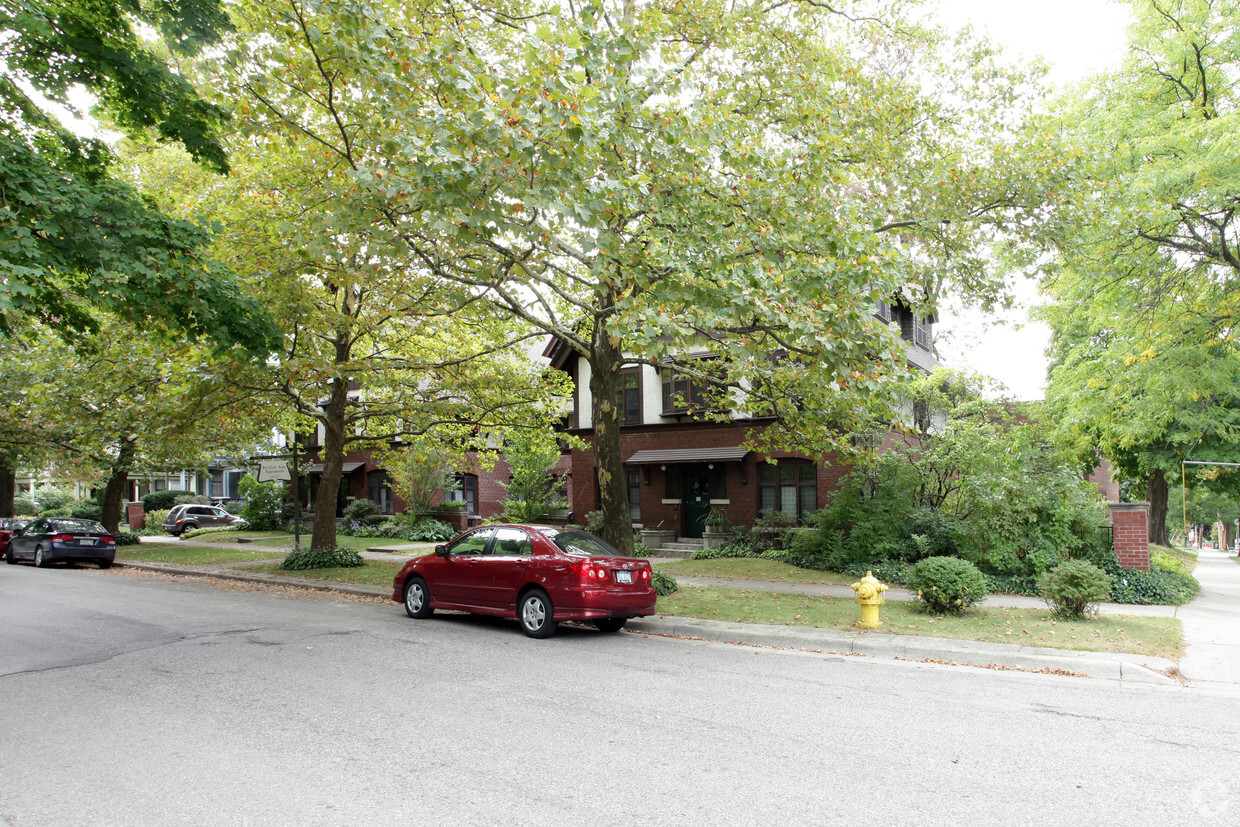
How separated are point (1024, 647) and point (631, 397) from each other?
17270 mm

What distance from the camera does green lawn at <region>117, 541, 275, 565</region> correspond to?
22.7 meters

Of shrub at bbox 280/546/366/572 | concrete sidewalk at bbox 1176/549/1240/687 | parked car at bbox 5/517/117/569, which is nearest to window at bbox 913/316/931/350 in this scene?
concrete sidewalk at bbox 1176/549/1240/687

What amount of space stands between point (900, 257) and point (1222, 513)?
6923 centimetres

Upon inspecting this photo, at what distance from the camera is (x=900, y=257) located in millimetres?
9633

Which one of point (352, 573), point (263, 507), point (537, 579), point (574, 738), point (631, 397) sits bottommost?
point (352, 573)

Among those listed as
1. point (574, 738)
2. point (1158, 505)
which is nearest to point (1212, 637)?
point (574, 738)

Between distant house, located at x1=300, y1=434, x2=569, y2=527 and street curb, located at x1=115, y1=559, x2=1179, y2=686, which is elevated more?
distant house, located at x1=300, y1=434, x2=569, y2=527

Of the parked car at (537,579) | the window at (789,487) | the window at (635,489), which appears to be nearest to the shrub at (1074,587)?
the parked car at (537,579)

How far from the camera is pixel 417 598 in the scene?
39.9ft

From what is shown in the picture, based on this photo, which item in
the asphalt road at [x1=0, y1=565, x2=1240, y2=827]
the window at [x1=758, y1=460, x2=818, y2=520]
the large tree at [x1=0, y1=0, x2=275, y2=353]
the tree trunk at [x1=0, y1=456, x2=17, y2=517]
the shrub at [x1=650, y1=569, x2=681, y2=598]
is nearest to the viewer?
the asphalt road at [x1=0, y1=565, x2=1240, y2=827]

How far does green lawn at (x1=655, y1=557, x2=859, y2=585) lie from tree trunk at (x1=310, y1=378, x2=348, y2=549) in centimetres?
841

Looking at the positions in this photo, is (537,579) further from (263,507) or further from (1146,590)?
(263,507)

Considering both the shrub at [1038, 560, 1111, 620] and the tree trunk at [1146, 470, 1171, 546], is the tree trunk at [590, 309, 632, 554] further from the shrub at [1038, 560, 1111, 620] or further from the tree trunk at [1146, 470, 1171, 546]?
the tree trunk at [1146, 470, 1171, 546]

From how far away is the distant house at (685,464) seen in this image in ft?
74.6
